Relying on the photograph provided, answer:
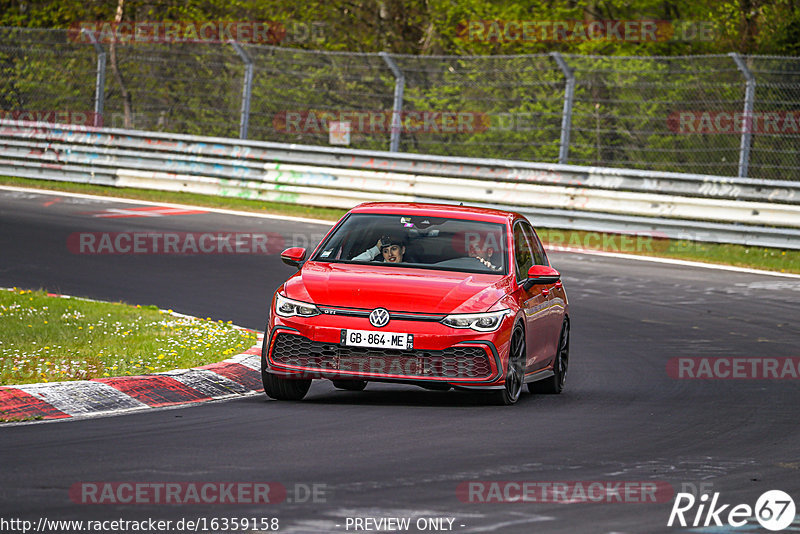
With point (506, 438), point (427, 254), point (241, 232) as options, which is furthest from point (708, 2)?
point (506, 438)

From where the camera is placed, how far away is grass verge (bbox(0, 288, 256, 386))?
9.90 meters

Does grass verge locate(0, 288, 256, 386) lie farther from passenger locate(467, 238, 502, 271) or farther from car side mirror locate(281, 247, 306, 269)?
passenger locate(467, 238, 502, 271)

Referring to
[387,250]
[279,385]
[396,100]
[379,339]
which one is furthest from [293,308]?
[396,100]

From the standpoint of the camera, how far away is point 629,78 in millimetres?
22734

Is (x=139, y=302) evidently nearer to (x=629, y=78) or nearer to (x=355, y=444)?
(x=355, y=444)

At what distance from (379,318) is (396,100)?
14.9 m

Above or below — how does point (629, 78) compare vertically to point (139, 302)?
above

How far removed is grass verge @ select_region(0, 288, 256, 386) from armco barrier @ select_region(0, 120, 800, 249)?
972cm

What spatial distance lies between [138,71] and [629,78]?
32.3ft

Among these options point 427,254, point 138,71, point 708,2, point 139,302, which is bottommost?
point 139,302

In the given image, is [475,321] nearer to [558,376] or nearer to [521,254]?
[521,254]

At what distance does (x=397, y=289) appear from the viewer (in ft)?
31.0

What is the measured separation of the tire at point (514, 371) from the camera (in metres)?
9.64

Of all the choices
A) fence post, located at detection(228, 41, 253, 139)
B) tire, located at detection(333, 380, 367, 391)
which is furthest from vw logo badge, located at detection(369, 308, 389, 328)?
fence post, located at detection(228, 41, 253, 139)
